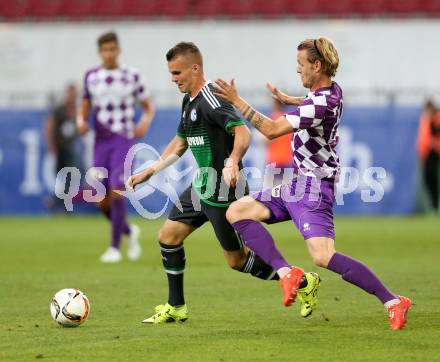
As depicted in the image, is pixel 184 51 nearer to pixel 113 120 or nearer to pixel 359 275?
pixel 359 275

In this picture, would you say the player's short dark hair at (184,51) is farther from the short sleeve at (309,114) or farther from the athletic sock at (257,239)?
the athletic sock at (257,239)

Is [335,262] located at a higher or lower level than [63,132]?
lower

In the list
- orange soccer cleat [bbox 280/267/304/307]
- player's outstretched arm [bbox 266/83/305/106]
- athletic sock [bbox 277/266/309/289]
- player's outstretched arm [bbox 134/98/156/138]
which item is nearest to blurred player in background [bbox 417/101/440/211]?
player's outstretched arm [bbox 134/98/156/138]

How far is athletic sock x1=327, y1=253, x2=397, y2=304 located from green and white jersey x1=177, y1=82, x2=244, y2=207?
3.45 ft

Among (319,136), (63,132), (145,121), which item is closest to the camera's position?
(319,136)

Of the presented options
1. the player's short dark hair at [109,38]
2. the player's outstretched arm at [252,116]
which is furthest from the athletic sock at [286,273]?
the player's short dark hair at [109,38]

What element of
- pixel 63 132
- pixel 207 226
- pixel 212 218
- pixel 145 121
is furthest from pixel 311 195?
pixel 63 132

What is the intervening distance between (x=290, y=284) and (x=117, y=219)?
19.9 ft

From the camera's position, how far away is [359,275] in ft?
24.2

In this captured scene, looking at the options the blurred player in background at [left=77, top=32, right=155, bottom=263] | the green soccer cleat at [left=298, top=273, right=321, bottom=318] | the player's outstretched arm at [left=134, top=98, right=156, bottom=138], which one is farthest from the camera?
the player's outstretched arm at [left=134, top=98, right=156, bottom=138]

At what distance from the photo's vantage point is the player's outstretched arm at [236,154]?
733 cm

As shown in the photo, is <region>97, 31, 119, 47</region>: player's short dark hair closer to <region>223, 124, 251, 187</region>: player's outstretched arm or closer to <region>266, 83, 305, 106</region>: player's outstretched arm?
<region>266, 83, 305, 106</region>: player's outstretched arm

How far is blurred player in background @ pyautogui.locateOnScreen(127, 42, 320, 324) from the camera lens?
8.00 meters

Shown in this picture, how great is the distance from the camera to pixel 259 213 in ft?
25.3
